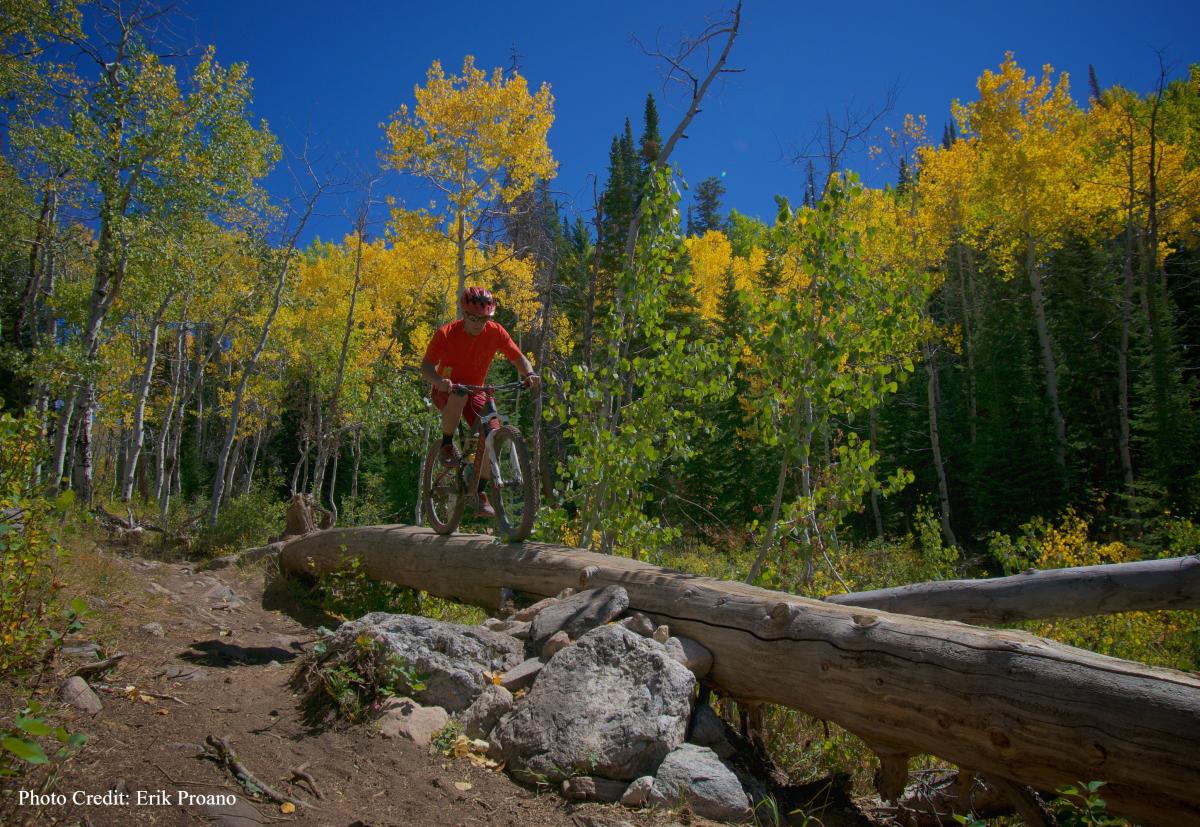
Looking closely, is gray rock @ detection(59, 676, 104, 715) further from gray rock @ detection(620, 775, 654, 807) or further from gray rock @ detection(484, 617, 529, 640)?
gray rock @ detection(620, 775, 654, 807)

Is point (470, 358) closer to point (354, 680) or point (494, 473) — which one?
point (494, 473)

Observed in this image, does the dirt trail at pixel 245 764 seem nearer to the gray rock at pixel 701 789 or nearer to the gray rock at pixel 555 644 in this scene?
the gray rock at pixel 701 789

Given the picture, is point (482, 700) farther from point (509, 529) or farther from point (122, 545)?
point (122, 545)

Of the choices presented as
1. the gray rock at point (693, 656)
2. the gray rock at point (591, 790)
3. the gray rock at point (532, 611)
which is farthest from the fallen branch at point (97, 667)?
the gray rock at point (693, 656)

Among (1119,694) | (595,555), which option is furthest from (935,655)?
(595,555)

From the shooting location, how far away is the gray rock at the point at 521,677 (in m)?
3.94

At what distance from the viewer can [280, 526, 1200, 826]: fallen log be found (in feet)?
8.00

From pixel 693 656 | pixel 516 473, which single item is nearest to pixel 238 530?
pixel 516 473

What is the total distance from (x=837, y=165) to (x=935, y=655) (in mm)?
6168

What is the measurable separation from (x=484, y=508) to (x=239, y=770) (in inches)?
124

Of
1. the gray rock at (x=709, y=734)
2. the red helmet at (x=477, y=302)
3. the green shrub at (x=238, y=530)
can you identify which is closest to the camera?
the gray rock at (x=709, y=734)

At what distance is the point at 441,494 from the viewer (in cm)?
670

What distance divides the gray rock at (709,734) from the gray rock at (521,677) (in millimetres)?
1000

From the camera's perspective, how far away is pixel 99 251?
35.0 feet
